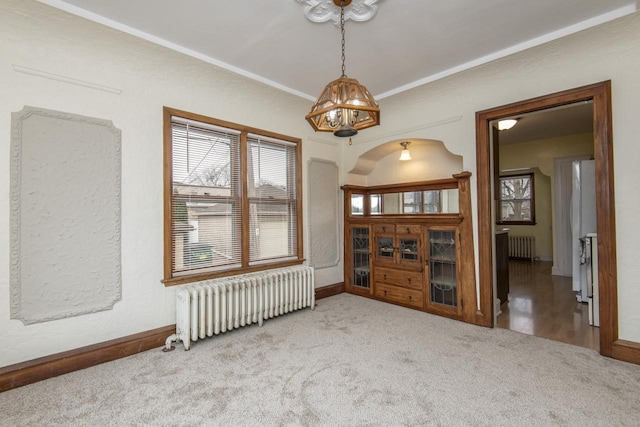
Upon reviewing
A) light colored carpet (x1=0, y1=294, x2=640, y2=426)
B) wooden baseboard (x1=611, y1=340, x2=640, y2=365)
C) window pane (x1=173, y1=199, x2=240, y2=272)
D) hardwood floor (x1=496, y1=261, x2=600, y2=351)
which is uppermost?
window pane (x1=173, y1=199, x2=240, y2=272)

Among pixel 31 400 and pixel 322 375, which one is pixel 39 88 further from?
pixel 322 375

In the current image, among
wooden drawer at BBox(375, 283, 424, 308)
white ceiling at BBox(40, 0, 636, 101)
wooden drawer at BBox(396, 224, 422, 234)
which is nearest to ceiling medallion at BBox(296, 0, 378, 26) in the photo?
white ceiling at BBox(40, 0, 636, 101)

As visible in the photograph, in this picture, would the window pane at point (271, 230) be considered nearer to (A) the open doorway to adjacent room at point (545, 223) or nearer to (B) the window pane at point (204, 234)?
(B) the window pane at point (204, 234)

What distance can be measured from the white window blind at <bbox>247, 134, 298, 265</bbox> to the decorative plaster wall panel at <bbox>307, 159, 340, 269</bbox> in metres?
0.32

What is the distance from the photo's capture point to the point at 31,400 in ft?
6.82

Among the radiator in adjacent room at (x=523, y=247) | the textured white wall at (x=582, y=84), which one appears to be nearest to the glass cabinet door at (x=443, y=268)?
the textured white wall at (x=582, y=84)

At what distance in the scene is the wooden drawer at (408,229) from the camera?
3921 millimetres

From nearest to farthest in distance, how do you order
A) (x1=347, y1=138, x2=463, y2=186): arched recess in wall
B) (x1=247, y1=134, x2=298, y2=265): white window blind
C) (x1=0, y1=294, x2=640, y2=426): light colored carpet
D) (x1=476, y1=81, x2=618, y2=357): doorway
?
1. (x1=0, y1=294, x2=640, y2=426): light colored carpet
2. (x1=476, y1=81, x2=618, y2=357): doorway
3. (x1=247, y1=134, x2=298, y2=265): white window blind
4. (x1=347, y1=138, x2=463, y2=186): arched recess in wall

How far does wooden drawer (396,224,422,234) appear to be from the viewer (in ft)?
12.9

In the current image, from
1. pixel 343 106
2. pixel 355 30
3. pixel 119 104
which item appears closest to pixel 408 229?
pixel 355 30

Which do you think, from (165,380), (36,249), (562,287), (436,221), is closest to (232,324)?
(165,380)

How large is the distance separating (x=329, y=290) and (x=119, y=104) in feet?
11.5

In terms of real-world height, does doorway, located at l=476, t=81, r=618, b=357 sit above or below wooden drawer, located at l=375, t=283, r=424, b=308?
above

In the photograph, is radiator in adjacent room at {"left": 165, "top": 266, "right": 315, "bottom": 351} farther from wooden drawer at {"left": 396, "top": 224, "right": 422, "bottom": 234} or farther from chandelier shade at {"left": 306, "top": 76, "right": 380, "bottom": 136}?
chandelier shade at {"left": 306, "top": 76, "right": 380, "bottom": 136}
